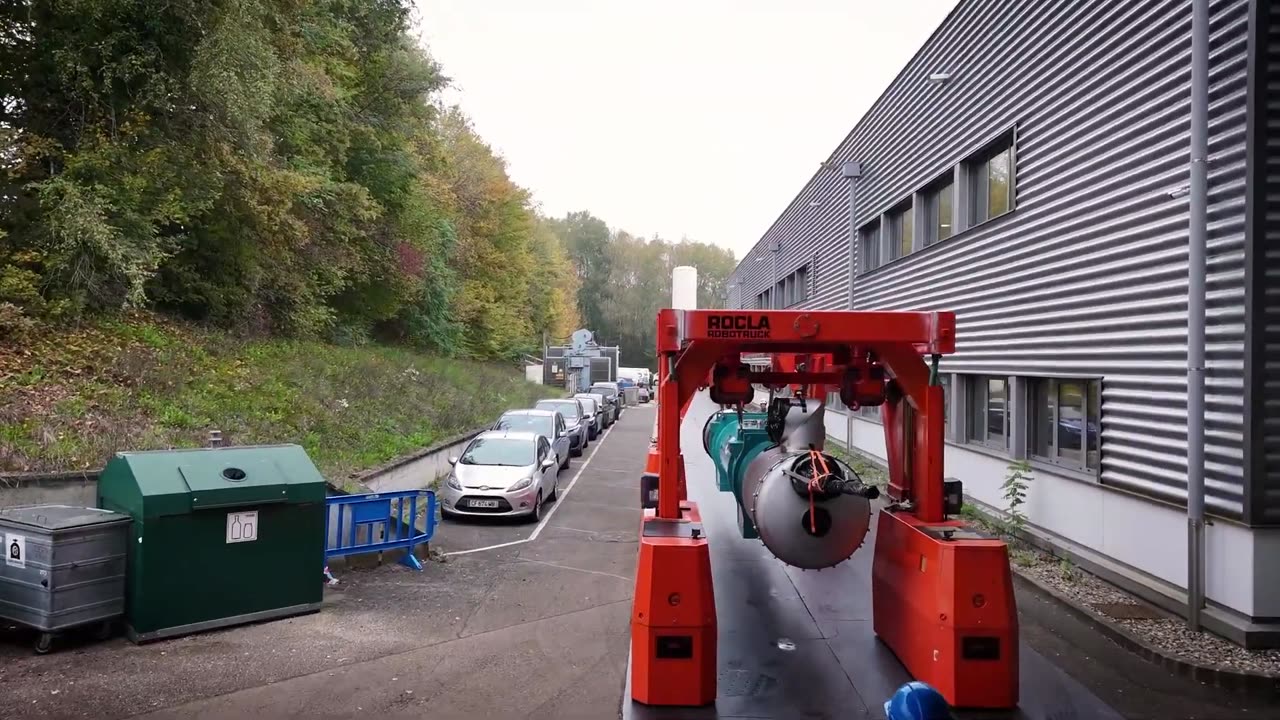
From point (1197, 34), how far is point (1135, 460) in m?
4.23

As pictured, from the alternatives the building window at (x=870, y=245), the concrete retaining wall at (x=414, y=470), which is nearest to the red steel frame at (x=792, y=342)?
the concrete retaining wall at (x=414, y=470)

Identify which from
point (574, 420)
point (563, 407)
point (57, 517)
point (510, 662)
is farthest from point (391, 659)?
point (563, 407)

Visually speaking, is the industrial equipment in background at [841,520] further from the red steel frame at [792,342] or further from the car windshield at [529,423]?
the car windshield at [529,423]

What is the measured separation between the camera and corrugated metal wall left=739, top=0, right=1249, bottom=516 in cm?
741

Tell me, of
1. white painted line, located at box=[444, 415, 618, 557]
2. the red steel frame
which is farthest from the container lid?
the red steel frame

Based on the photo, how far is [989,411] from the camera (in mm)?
13297

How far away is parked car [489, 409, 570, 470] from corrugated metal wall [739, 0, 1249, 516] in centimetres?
894

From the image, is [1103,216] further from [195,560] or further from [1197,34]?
[195,560]

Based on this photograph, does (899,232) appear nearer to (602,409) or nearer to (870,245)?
(870,245)

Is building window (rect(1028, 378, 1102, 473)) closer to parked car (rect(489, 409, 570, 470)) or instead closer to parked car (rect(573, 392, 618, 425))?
parked car (rect(489, 409, 570, 470))

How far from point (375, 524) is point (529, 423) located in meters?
9.36

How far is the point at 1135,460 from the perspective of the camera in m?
8.66

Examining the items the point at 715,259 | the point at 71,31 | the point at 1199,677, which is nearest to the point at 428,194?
the point at 71,31

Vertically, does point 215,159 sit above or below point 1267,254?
above
